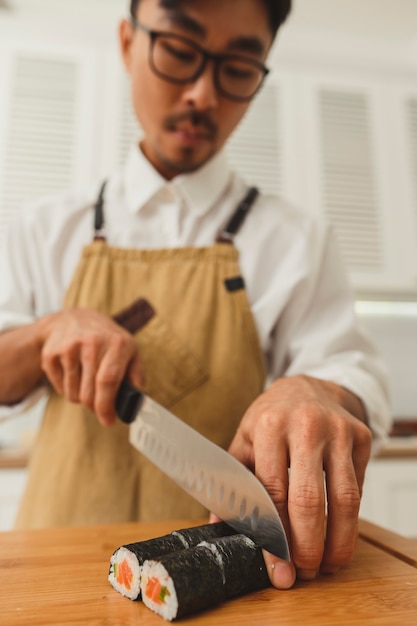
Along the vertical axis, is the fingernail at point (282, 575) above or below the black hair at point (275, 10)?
below

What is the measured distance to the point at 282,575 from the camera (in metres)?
0.52

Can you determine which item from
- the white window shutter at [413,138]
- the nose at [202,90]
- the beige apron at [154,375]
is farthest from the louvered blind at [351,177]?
the nose at [202,90]

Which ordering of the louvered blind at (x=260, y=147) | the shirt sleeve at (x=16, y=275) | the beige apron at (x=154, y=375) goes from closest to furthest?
the beige apron at (x=154, y=375) → the shirt sleeve at (x=16, y=275) → the louvered blind at (x=260, y=147)

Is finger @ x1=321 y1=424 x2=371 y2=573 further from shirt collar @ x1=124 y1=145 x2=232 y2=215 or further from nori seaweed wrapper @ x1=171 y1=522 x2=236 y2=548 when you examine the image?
shirt collar @ x1=124 y1=145 x2=232 y2=215

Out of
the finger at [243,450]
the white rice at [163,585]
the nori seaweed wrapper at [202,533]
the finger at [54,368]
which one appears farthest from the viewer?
the finger at [54,368]

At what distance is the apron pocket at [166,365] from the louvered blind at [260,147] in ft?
4.47

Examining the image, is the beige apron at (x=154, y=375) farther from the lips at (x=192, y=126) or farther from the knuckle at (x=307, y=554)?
the knuckle at (x=307, y=554)

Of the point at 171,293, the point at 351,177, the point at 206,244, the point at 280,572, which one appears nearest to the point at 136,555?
the point at 280,572

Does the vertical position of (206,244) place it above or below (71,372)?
above

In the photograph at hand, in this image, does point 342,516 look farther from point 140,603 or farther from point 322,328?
point 322,328

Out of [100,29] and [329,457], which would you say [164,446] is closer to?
[329,457]

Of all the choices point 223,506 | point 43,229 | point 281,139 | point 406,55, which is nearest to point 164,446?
point 223,506

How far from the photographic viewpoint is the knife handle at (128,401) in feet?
2.41

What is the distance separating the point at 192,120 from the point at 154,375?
497 mm
